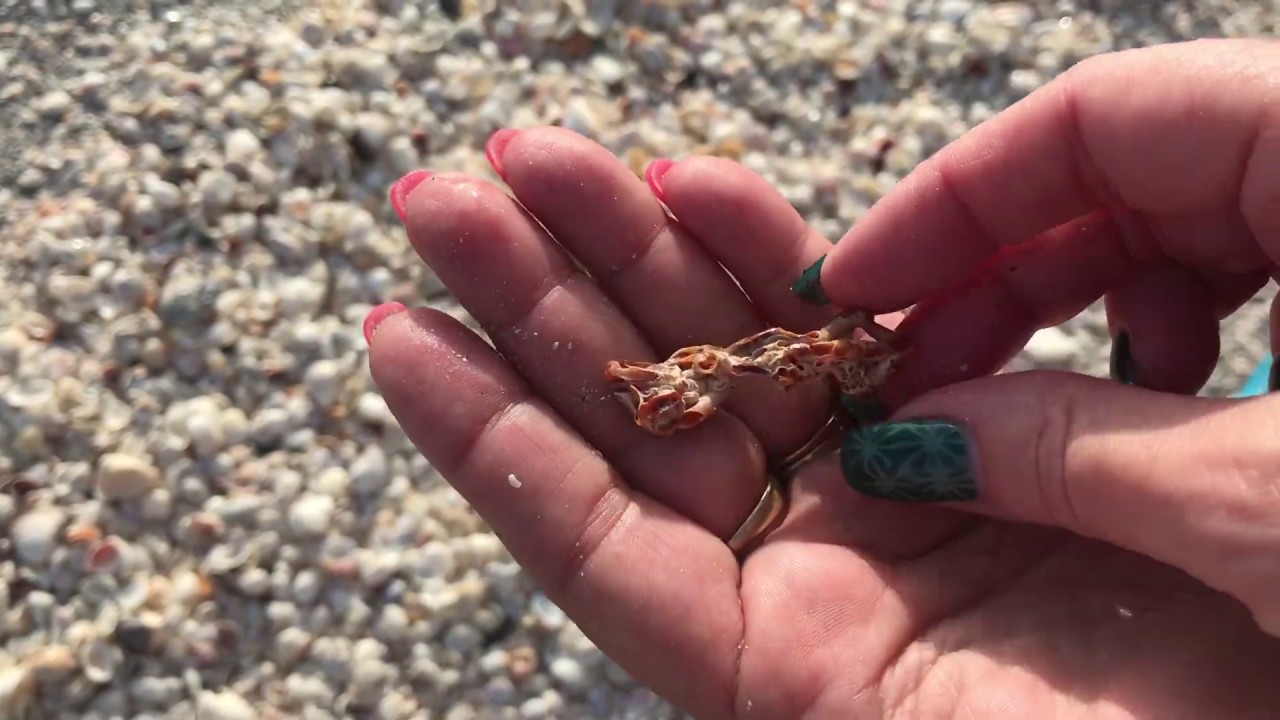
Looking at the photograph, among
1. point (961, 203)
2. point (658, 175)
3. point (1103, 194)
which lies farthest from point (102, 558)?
point (1103, 194)

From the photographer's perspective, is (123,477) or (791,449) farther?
(123,477)

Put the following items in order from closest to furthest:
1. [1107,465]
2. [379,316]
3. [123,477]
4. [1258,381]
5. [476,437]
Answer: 1. [1107,465]
2. [476,437]
3. [379,316]
4. [123,477]
5. [1258,381]

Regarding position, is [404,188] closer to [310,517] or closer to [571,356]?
[571,356]

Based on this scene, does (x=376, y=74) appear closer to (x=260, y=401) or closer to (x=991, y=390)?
(x=260, y=401)

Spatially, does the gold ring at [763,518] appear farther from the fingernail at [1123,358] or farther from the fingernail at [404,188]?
the fingernail at [404,188]

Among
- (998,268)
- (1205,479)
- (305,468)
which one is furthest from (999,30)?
(305,468)

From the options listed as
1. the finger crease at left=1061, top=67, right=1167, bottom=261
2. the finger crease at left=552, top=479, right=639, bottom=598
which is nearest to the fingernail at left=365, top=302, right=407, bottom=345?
the finger crease at left=552, top=479, right=639, bottom=598

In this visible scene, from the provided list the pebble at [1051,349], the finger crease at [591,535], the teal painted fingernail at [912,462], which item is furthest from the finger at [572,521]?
the pebble at [1051,349]

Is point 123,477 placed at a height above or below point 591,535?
below

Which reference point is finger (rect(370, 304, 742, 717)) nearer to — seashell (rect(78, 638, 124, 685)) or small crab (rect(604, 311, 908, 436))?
small crab (rect(604, 311, 908, 436))
